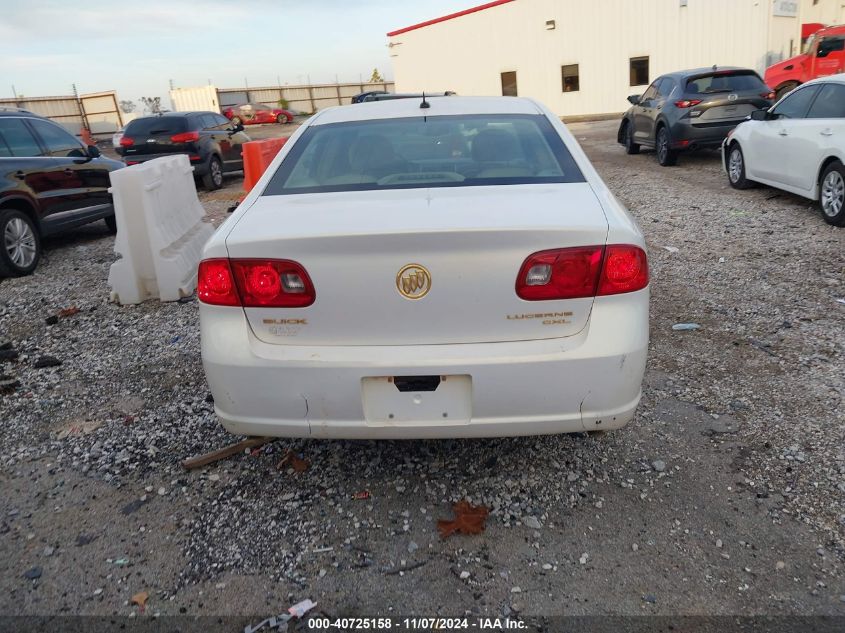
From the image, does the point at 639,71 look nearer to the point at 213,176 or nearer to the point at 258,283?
the point at 213,176

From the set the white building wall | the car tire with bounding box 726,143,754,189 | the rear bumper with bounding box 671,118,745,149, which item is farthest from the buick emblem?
the white building wall

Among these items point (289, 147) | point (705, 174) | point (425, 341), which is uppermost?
point (289, 147)

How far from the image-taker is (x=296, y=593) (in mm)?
2562

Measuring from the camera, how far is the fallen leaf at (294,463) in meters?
3.41

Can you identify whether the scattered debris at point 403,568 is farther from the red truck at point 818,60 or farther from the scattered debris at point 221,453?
the red truck at point 818,60

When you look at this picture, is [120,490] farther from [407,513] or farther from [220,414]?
[407,513]

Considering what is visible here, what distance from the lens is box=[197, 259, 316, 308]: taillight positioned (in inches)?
104

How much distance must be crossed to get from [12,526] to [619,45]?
30.3 meters

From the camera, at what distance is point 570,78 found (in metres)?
30.5

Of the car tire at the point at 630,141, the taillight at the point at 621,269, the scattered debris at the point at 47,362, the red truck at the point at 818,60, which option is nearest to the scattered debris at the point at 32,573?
the taillight at the point at 621,269

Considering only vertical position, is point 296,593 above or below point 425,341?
below

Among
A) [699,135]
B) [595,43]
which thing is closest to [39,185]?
[699,135]

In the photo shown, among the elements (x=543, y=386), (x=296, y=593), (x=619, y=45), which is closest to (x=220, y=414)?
(x=296, y=593)

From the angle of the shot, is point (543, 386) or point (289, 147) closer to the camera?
point (543, 386)
